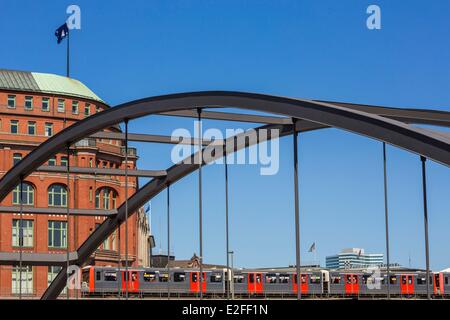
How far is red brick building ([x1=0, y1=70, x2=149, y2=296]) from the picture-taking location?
73938mm

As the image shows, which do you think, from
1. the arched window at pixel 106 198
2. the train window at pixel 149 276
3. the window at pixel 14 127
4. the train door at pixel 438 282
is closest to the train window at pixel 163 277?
the train window at pixel 149 276

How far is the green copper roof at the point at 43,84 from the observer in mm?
78188

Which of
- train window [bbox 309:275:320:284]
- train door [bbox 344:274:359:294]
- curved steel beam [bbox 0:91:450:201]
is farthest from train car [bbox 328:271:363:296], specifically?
curved steel beam [bbox 0:91:450:201]

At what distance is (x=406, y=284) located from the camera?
60.1 meters

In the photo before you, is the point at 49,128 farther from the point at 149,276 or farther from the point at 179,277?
the point at 179,277

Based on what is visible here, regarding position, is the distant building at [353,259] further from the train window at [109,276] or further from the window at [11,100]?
the train window at [109,276]

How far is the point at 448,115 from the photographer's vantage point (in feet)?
63.9

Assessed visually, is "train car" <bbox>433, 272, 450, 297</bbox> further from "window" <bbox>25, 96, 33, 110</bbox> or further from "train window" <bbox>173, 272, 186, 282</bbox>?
"window" <bbox>25, 96, 33, 110</bbox>

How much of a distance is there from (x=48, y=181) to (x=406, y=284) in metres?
30.4

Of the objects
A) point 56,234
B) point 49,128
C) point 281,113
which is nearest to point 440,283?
point 56,234

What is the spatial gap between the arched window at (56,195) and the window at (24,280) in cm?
553
